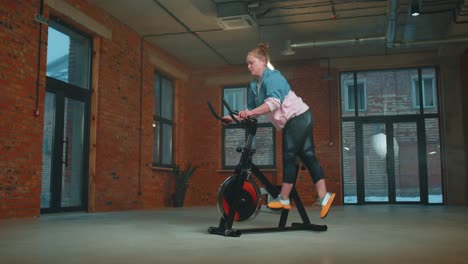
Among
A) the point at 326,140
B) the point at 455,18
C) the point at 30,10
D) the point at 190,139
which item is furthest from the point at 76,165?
the point at 455,18

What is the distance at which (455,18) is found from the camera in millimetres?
7609

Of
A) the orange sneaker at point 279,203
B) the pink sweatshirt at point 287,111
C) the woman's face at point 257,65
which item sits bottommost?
the orange sneaker at point 279,203

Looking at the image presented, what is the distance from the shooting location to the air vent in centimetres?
734

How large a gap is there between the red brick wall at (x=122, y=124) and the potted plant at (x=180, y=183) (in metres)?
0.16

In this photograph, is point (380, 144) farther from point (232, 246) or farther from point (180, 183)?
point (232, 246)

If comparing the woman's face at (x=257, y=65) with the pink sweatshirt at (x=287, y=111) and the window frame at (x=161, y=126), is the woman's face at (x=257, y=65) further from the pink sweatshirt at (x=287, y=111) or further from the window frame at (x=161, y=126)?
the window frame at (x=161, y=126)

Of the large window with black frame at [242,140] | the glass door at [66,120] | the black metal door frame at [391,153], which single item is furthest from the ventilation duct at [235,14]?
the black metal door frame at [391,153]

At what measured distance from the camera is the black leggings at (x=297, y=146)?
3551 mm

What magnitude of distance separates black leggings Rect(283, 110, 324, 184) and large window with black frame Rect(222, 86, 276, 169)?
7.01 m

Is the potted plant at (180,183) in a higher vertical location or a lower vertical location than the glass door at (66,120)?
lower

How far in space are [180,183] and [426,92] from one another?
573 centimetres

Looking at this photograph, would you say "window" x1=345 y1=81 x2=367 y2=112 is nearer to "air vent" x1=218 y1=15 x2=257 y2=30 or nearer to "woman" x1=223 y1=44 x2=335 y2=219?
"air vent" x1=218 y1=15 x2=257 y2=30

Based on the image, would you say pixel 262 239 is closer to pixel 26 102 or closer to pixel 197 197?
pixel 26 102

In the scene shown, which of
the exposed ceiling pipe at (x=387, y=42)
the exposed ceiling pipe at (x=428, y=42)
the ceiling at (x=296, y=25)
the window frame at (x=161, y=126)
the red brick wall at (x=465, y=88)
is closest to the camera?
the ceiling at (x=296, y=25)
